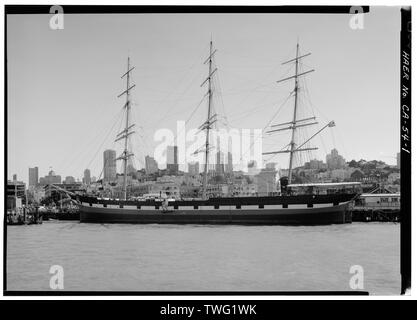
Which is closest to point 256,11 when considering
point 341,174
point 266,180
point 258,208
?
point 266,180

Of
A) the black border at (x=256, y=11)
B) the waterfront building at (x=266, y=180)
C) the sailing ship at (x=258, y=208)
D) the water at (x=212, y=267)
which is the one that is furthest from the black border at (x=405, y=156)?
the sailing ship at (x=258, y=208)

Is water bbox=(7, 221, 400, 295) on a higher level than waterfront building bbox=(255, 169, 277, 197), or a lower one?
lower

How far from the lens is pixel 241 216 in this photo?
11289mm

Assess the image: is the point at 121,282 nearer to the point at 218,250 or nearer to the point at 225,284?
the point at 225,284

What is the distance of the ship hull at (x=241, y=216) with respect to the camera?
35.8 ft

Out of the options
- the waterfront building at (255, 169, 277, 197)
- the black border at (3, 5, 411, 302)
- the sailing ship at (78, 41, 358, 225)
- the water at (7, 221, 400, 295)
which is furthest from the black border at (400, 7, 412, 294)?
the sailing ship at (78, 41, 358, 225)

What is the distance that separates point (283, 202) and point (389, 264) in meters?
6.23

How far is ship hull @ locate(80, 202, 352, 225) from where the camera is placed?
→ 1092 centimetres

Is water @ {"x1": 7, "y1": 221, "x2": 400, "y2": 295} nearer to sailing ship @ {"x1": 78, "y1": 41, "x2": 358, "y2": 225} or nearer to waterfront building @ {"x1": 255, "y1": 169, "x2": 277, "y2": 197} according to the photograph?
waterfront building @ {"x1": 255, "y1": 169, "x2": 277, "y2": 197}

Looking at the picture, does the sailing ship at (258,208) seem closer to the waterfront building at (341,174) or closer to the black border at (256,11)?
the waterfront building at (341,174)

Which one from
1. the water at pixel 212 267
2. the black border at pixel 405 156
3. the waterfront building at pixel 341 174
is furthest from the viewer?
the waterfront building at pixel 341 174
